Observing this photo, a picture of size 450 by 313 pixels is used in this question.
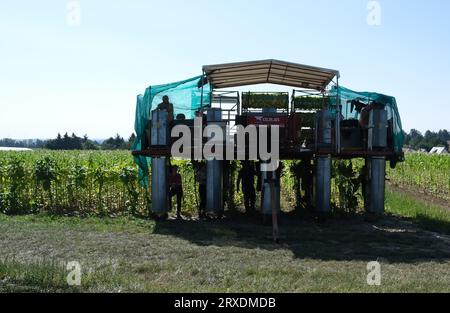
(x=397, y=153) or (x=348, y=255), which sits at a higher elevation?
(x=397, y=153)

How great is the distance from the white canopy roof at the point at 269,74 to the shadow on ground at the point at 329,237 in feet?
12.5

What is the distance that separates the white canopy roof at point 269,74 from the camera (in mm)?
13289

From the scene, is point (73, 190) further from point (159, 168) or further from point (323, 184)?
point (323, 184)

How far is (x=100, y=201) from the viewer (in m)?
15.4

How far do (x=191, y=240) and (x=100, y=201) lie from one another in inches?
221
